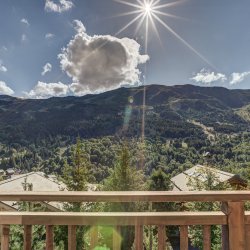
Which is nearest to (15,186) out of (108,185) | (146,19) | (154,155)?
(108,185)

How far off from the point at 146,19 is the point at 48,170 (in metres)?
123

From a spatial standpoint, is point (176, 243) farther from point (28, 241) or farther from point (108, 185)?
point (28, 241)

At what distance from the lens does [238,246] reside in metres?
3.08

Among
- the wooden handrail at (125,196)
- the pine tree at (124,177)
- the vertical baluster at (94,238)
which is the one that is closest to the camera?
the wooden handrail at (125,196)

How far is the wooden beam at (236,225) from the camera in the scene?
10.1ft

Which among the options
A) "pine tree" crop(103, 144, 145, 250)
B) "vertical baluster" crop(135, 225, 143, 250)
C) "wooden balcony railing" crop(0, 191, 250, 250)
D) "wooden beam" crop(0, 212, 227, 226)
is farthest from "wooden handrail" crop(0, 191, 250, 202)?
"pine tree" crop(103, 144, 145, 250)

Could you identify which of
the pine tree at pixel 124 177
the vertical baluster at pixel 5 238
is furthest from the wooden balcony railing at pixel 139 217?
the pine tree at pixel 124 177

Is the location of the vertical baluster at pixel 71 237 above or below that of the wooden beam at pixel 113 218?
below

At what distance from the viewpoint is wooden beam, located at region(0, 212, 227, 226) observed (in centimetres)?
308

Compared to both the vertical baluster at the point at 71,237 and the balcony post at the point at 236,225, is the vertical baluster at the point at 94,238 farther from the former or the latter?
the balcony post at the point at 236,225

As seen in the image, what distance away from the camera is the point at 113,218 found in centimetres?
309

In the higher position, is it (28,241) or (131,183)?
(28,241)

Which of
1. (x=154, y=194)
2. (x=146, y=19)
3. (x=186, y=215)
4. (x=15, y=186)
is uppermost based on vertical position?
(x=146, y=19)

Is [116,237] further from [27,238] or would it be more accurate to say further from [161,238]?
[27,238]
